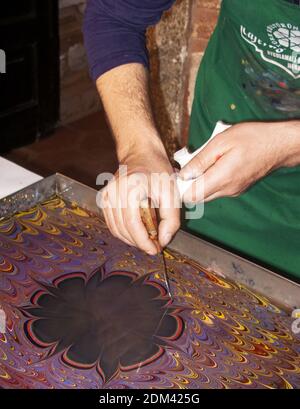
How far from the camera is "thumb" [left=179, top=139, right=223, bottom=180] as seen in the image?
1.06 meters

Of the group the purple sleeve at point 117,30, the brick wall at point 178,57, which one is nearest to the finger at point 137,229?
the purple sleeve at point 117,30

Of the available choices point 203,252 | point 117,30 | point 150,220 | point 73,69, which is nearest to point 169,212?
point 150,220

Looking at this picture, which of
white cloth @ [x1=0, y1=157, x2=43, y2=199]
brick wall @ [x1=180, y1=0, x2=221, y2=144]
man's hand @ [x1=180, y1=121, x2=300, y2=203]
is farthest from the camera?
brick wall @ [x1=180, y1=0, x2=221, y2=144]

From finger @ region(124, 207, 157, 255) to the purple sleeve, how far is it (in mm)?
Result: 438

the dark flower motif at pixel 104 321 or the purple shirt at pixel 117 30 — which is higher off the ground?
the purple shirt at pixel 117 30

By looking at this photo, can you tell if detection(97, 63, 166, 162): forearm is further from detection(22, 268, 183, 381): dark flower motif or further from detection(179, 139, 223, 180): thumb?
detection(22, 268, 183, 381): dark flower motif

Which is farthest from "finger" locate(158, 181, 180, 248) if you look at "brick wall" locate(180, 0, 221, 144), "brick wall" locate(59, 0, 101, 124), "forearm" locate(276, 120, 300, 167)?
"brick wall" locate(59, 0, 101, 124)

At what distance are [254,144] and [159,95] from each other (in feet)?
5.49

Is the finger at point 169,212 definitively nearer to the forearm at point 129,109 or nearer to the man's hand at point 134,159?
the man's hand at point 134,159

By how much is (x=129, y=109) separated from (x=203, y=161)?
303 millimetres

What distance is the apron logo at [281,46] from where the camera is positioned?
1.19 m

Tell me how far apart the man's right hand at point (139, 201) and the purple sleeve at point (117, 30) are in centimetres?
35
